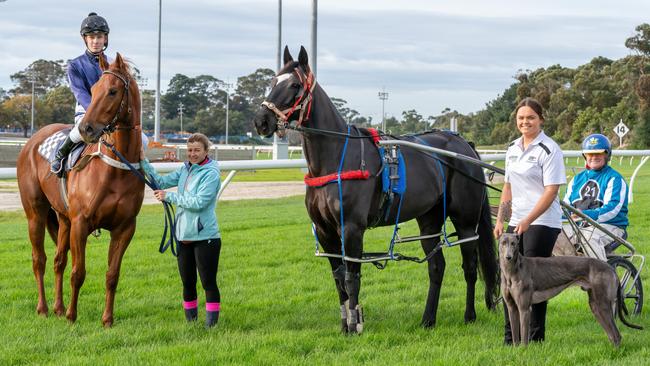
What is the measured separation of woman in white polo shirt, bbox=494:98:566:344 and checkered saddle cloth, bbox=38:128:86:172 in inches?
123

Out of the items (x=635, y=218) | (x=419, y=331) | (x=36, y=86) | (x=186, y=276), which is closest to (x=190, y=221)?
(x=186, y=276)

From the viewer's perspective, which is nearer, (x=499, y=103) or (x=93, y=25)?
(x=93, y=25)

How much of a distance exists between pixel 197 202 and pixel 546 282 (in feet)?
7.93

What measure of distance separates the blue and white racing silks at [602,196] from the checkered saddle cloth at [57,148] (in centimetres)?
390

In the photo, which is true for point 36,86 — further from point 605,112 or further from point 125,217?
point 125,217

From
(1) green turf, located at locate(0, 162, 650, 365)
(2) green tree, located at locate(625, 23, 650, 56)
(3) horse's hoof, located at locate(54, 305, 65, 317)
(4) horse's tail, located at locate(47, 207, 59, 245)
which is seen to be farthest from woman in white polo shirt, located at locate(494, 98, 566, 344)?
(2) green tree, located at locate(625, 23, 650, 56)

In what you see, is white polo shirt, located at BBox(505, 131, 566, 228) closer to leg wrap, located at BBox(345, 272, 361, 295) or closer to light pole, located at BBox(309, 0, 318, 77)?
leg wrap, located at BBox(345, 272, 361, 295)

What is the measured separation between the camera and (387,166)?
562 centimetres

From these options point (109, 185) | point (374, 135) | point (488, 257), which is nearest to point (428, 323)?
point (488, 257)

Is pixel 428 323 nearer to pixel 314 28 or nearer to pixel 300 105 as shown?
pixel 300 105

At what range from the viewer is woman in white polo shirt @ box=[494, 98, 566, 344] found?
4812 mm

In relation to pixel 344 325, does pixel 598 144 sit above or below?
above

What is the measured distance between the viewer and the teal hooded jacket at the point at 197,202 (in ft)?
18.0

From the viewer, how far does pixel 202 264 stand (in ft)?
18.4
